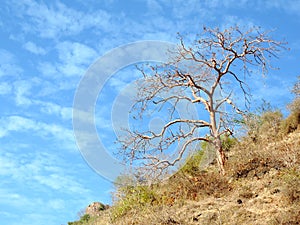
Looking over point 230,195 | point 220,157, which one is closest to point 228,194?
point 230,195

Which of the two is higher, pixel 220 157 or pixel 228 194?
pixel 220 157

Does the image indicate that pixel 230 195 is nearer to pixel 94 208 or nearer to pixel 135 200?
pixel 135 200

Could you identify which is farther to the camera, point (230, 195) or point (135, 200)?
point (135, 200)

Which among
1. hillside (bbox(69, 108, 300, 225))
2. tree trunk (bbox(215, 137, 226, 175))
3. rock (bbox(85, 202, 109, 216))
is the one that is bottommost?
hillside (bbox(69, 108, 300, 225))

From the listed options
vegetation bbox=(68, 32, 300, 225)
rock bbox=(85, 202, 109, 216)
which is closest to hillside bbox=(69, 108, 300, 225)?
vegetation bbox=(68, 32, 300, 225)

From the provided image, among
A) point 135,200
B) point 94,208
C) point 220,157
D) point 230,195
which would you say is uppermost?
point 94,208

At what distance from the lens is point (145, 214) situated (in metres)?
14.1

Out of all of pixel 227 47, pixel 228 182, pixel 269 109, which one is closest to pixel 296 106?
pixel 269 109

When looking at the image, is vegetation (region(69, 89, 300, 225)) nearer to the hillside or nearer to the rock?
the hillside

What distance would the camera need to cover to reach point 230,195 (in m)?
13.5

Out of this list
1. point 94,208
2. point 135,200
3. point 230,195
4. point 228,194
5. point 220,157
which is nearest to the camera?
point 230,195

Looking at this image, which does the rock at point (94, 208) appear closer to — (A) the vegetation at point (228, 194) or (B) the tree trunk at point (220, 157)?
(A) the vegetation at point (228, 194)

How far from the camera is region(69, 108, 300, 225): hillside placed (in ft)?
37.6

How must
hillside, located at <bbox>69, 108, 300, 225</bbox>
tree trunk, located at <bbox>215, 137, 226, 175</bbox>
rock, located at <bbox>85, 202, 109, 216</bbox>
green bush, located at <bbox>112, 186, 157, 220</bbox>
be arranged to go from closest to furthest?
hillside, located at <bbox>69, 108, 300, 225</bbox>, green bush, located at <bbox>112, 186, 157, 220</bbox>, tree trunk, located at <bbox>215, 137, 226, 175</bbox>, rock, located at <bbox>85, 202, 109, 216</bbox>
